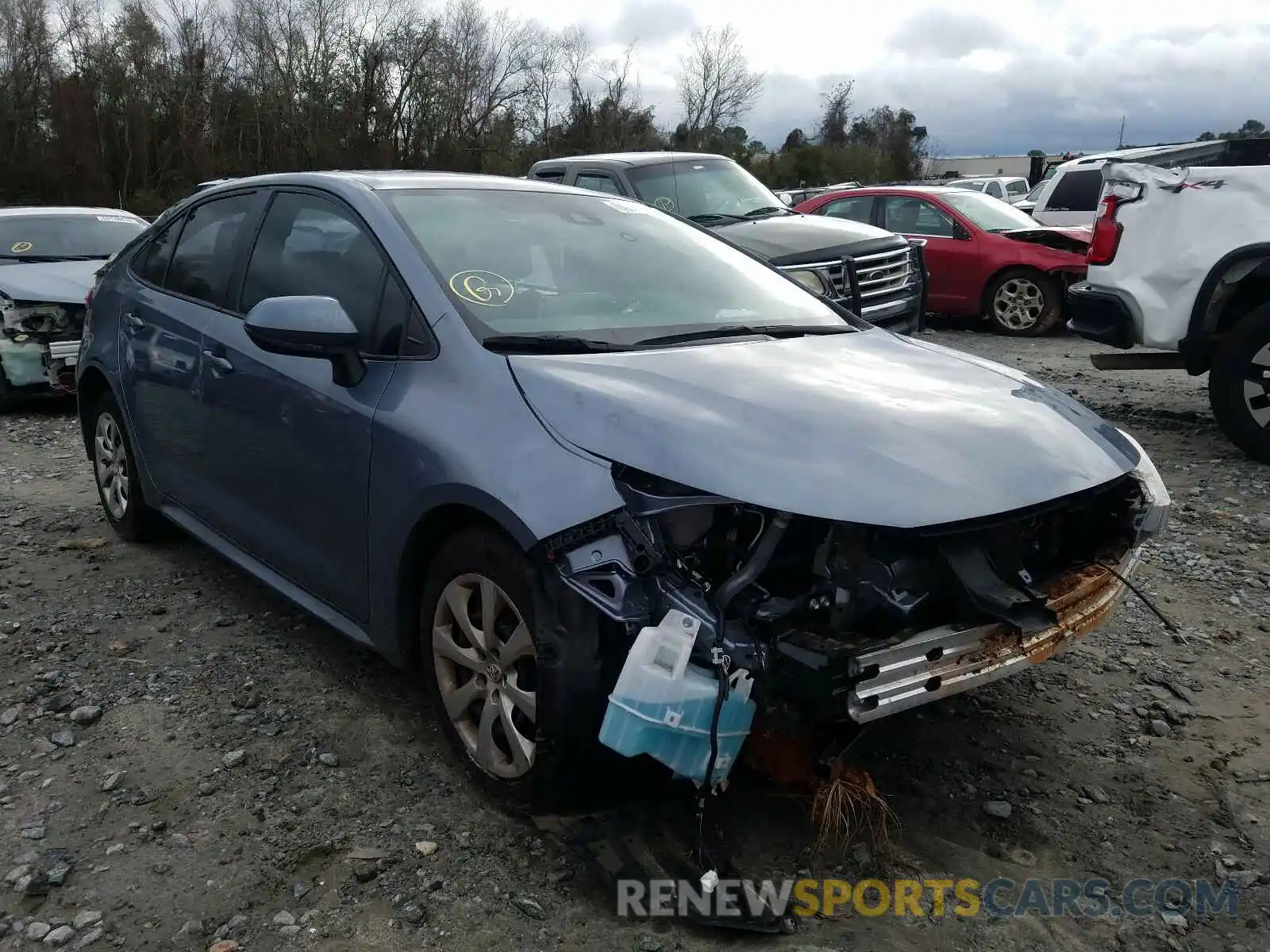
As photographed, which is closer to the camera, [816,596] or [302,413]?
[816,596]

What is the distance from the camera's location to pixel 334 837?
8.84ft

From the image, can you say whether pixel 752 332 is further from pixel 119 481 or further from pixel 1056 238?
pixel 1056 238

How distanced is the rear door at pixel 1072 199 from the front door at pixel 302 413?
45.0ft

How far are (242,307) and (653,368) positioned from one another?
1.75 metres

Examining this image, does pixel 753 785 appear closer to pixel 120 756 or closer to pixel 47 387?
pixel 120 756

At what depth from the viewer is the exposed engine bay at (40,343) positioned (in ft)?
25.8

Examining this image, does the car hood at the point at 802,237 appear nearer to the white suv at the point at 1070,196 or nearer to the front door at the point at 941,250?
the front door at the point at 941,250

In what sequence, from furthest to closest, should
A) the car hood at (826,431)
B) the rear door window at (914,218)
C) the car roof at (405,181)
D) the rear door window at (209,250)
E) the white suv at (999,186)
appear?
the white suv at (999,186) < the rear door window at (914,218) < the rear door window at (209,250) < the car roof at (405,181) < the car hood at (826,431)

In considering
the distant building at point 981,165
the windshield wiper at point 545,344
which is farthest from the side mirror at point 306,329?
the distant building at point 981,165

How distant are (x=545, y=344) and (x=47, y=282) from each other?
6.77m

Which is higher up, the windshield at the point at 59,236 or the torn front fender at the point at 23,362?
the windshield at the point at 59,236

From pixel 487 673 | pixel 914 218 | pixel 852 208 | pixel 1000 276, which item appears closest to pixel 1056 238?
pixel 1000 276

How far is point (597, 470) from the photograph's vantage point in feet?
8.07

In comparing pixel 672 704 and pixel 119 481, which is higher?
pixel 672 704
